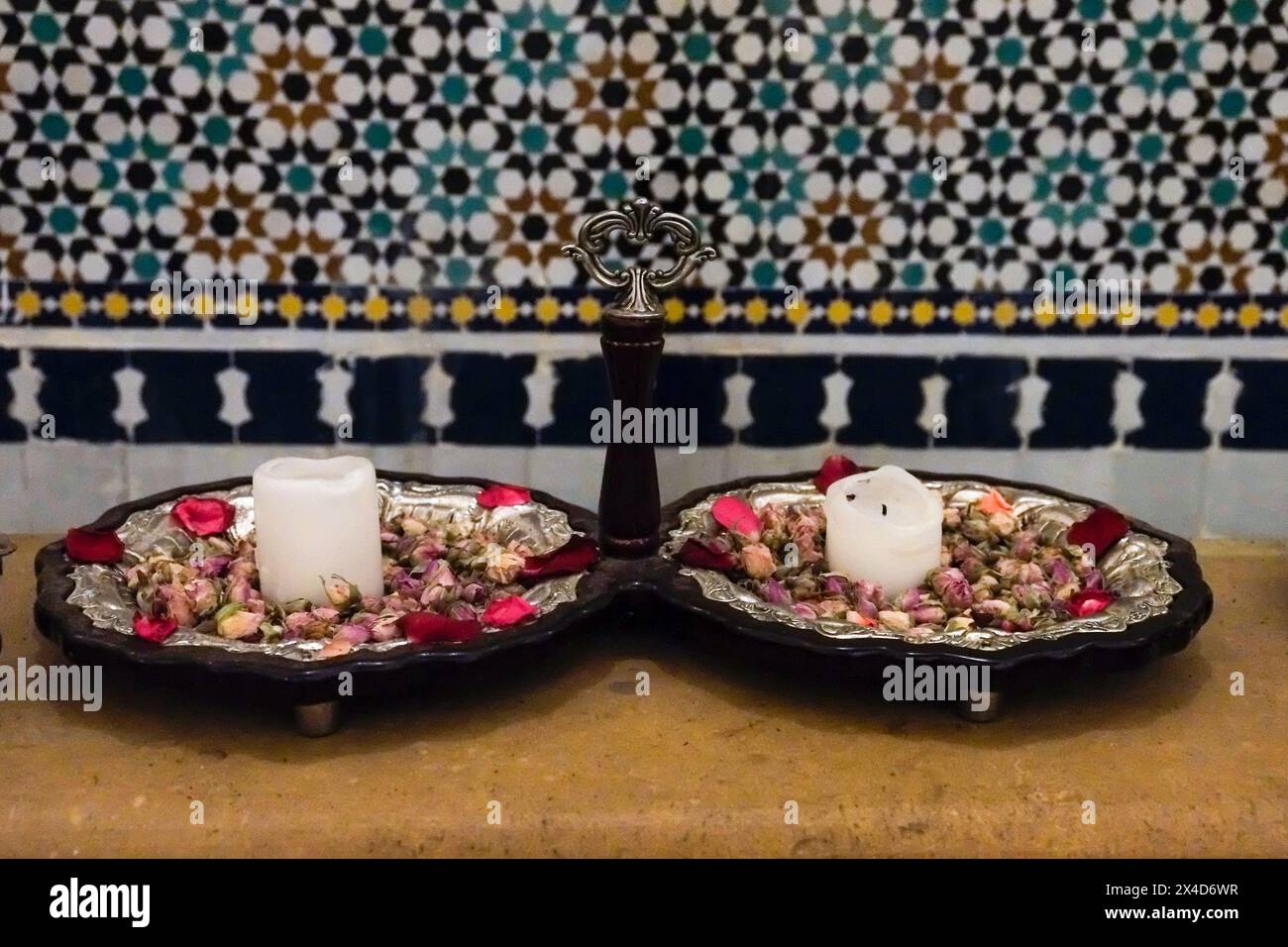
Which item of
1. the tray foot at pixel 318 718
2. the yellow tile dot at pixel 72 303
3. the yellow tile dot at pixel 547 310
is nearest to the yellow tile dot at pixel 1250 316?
the yellow tile dot at pixel 547 310

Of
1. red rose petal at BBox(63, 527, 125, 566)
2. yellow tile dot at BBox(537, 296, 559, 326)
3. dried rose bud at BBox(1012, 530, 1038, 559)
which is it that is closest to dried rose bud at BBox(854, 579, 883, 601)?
dried rose bud at BBox(1012, 530, 1038, 559)

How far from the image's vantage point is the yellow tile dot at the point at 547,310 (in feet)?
3.54

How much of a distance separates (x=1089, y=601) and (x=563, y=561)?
292 millimetres

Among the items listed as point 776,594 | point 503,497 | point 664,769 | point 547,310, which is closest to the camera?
point 664,769

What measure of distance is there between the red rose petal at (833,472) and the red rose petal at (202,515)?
0.37m

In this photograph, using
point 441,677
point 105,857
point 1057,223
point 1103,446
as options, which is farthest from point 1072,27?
point 105,857

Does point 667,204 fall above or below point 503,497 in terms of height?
above

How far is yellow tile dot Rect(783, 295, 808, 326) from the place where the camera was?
1.08 metres

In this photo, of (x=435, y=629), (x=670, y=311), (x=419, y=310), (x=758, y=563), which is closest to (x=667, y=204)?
(x=670, y=311)

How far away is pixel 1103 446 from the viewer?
43.8 inches

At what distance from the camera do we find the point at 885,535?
2.90 feet

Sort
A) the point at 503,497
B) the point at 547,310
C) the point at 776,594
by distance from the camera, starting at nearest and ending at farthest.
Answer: the point at 776,594, the point at 503,497, the point at 547,310

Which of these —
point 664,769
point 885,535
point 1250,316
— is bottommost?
point 664,769

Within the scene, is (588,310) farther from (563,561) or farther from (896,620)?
(896,620)
